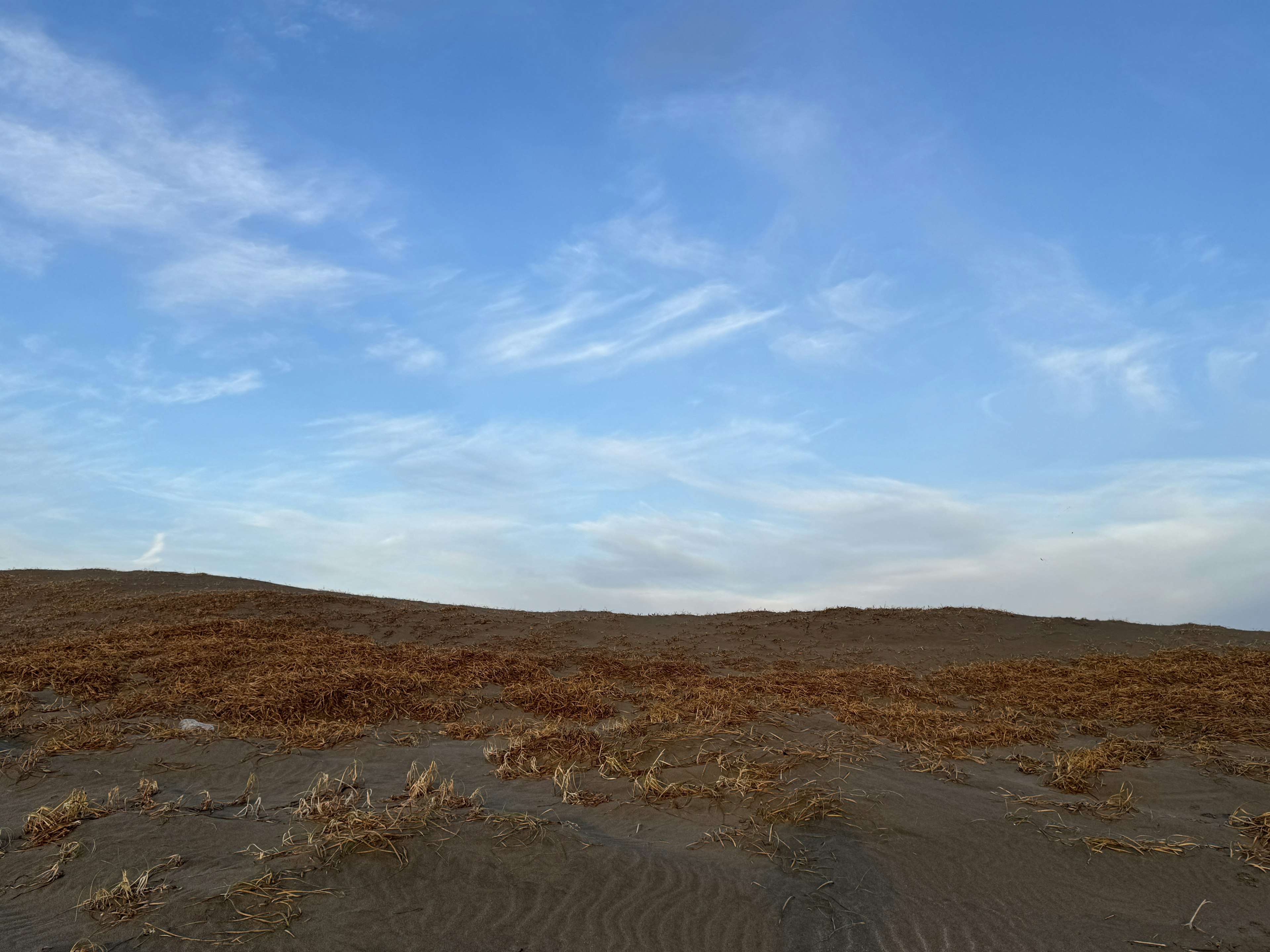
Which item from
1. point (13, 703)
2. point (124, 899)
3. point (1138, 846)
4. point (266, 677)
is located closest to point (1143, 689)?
point (1138, 846)

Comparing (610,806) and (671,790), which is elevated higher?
(671,790)

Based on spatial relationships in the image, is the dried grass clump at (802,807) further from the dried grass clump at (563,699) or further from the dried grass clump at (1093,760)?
the dried grass clump at (563,699)

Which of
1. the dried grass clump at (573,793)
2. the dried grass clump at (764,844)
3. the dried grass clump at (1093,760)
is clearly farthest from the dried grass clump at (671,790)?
the dried grass clump at (1093,760)

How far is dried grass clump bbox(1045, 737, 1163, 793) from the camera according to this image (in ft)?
23.2

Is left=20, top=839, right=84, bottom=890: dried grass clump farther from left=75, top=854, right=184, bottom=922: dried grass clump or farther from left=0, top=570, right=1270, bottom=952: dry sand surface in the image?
left=75, top=854, right=184, bottom=922: dried grass clump

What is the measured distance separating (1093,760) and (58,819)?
28.6 feet

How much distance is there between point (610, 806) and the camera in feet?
20.1

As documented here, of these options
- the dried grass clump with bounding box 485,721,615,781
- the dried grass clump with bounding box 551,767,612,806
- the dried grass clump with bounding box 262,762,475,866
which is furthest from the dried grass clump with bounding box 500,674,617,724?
the dried grass clump with bounding box 262,762,475,866

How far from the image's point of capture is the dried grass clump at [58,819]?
A: 520 centimetres

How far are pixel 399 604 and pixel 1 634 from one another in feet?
30.1

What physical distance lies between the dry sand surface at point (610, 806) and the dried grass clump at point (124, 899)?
16mm

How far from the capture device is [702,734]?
758 cm

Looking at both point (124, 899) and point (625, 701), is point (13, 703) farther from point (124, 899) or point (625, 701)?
point (625, 701)

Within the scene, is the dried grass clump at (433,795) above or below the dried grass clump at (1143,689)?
below
